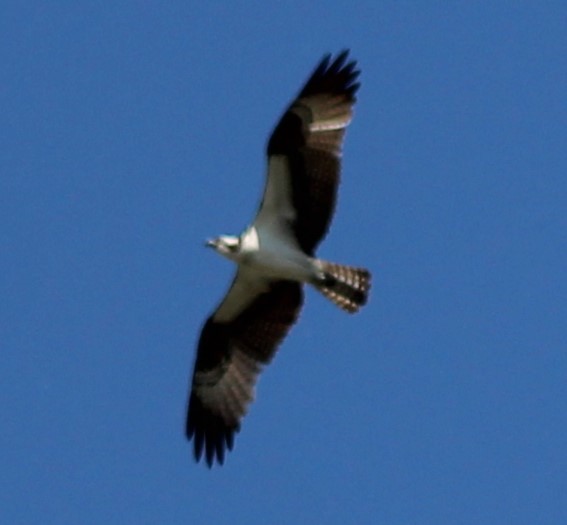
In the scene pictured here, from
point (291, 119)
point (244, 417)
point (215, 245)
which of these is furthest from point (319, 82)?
point (244, 417)

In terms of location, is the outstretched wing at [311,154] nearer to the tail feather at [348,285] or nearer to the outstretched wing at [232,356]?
the tail feather at [348,285]

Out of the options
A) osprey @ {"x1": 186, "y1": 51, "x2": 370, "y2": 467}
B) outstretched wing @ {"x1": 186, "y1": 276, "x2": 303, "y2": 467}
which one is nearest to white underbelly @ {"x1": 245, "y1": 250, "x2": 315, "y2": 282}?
osprey @ {"x1": 186, "y1": 51, "x2": 370, "y2": 467}

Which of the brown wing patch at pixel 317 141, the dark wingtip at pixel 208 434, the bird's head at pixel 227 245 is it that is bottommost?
the dark wingtip at pixel 208 434

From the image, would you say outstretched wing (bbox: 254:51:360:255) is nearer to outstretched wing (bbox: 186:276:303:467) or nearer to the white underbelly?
the white underbelly

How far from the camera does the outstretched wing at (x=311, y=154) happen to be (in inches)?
798

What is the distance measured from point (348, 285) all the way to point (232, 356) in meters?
1.81

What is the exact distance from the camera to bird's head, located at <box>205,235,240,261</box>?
20234 millimetres

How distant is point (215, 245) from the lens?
20.2 m

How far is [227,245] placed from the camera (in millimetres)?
20344

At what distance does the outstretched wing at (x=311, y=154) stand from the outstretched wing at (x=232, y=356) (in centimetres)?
97

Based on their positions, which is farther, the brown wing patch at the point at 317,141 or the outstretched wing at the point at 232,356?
the outstretched wing at the point at 232,356

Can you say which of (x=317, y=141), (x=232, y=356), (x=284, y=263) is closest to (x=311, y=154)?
(x=317, y=141)

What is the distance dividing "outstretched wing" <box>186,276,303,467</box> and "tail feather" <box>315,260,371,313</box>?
0.80 meters

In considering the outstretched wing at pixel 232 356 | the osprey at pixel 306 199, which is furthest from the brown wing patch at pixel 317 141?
the outstretched wing at pixel 232 356
